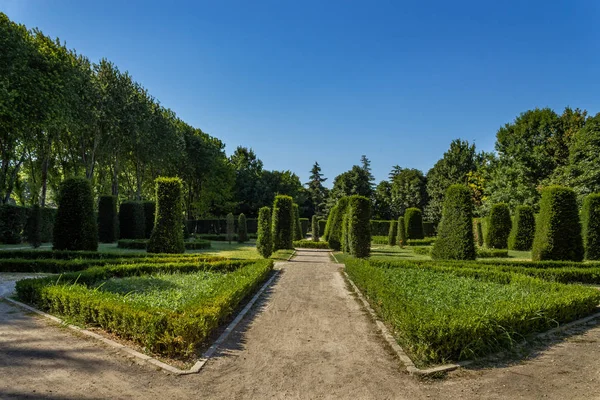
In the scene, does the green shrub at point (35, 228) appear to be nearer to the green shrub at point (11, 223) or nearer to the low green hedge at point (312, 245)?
the green shrub at point (11, 223)

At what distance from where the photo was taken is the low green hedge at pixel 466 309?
18.2ft

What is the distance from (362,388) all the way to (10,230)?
2546 cm

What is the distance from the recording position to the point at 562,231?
15.8 meters

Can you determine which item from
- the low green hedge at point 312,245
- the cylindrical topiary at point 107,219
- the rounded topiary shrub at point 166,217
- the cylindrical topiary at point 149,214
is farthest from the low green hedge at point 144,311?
the cylindrical topiary at point 149,214

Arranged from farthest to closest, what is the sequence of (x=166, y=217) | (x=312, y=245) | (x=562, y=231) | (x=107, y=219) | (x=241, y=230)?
(x=241, y=230)
(x=312, y=245)
(x=107, y=219)
(x=166, y=217)
(x=562, y=231)

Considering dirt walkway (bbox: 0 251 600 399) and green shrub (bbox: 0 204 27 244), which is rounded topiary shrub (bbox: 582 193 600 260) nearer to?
dirt walkway (bbox: 0 251 600 399)

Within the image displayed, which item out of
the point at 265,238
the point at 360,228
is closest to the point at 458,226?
the point at 360,228

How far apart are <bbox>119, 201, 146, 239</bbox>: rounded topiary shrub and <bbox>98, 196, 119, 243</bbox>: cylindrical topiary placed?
4.11ft

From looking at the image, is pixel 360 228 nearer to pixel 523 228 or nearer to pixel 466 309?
pixel 466 309

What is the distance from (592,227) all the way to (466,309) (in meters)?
15.3

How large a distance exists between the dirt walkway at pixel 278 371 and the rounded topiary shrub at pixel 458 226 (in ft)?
28.1

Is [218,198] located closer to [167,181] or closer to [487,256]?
[167,181]

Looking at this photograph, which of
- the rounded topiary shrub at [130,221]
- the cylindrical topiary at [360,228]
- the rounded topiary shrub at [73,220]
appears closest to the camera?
the rounded topiary shrub at [73,220]

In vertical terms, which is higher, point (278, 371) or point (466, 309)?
point (466, 309)
